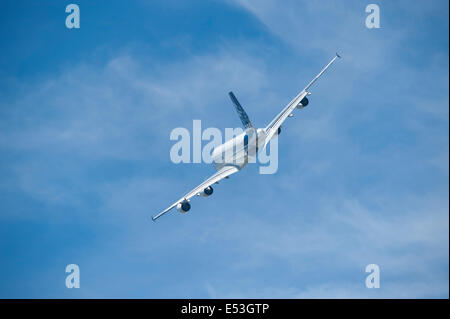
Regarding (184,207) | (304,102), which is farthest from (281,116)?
(184,207)

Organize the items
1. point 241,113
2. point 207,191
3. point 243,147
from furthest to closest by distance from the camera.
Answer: point 207,191, point 243,147, point 241,113

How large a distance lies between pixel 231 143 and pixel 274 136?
24.9 ft

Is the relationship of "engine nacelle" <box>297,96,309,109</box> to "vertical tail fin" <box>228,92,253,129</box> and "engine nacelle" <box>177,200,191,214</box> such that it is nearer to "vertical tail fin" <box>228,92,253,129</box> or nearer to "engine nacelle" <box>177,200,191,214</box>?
"vertical tail fin" <box>228,92,253,129</box>

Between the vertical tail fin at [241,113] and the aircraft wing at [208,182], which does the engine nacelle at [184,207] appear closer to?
the aircraft wing at [208,182]

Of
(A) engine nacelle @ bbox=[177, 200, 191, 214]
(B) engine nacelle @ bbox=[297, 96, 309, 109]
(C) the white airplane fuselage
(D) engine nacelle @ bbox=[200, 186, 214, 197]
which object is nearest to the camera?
(C) the white airplane fuselage

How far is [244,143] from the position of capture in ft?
330

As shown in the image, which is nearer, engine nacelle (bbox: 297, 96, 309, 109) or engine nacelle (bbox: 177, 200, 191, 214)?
engine nacelle (bbox: 297, 96, 309, 109)

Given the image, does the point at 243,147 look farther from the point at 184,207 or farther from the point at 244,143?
the point at 184,207

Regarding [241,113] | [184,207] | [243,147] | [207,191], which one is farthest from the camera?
[184,207]

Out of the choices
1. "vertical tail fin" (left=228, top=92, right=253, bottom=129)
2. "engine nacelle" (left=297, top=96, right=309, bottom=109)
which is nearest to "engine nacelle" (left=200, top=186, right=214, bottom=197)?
"vertical tail fin" (left=228, top=92, right=253, bottom=129)

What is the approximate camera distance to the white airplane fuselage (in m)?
99.6

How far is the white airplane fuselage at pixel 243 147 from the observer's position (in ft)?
327

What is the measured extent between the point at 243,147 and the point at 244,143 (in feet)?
2.66
